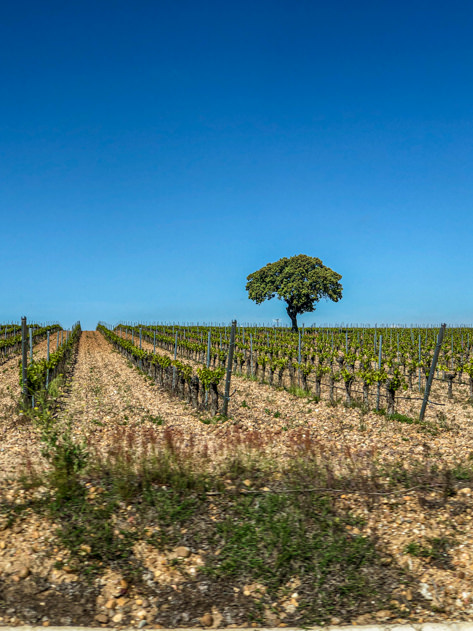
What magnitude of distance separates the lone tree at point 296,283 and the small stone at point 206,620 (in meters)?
59.3

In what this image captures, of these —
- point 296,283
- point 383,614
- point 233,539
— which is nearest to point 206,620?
point 233,539

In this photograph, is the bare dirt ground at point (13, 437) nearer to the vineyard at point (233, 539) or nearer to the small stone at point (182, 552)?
the vineyard at point (233, 539)

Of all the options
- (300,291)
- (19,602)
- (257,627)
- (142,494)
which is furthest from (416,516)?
(300,291)

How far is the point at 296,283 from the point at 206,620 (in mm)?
60200

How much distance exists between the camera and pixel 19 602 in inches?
169

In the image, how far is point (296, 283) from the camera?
63250mm

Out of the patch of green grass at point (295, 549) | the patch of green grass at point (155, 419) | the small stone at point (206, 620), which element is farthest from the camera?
the patch of green grass at point (155, 419)

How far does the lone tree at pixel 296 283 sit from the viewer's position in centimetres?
6356

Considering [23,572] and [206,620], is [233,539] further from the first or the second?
[23,572]

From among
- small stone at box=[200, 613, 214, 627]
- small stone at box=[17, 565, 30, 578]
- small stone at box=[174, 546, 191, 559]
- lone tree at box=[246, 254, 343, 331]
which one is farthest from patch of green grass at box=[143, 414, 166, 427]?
lone tree at box=[246, 254, 343, 331]

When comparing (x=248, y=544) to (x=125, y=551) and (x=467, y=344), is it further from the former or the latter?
(x=467, y=344)

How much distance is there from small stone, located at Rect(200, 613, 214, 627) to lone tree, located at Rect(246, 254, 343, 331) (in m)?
59.3

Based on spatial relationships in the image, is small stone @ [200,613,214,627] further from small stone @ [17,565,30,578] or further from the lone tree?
the lone tree

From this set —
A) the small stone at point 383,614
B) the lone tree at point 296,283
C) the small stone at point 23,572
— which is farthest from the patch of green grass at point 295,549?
the lone tree at point 296,283
